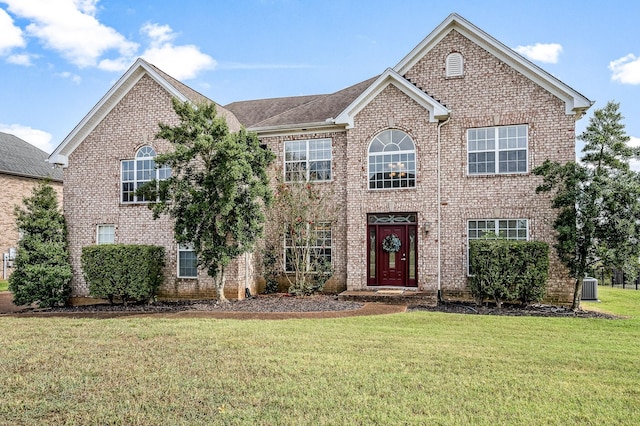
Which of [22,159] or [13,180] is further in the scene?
[22,159]

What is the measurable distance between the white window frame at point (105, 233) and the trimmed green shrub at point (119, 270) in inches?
68.7

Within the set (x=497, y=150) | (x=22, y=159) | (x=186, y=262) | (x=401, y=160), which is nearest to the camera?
(x=497, y=150)

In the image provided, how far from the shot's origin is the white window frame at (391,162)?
14.7m

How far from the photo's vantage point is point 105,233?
16391mm

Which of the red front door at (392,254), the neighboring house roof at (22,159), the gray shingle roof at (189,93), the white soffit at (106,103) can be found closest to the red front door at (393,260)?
the red front door at (392,254)

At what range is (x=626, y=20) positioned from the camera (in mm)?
12242

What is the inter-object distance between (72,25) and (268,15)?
5512 millimetres

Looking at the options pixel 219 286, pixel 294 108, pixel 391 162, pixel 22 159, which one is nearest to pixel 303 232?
pixel 219 286

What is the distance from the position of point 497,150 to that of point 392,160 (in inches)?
128

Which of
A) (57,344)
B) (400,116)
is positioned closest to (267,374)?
(57,344)

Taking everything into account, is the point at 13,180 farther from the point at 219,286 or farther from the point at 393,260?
the point at 393,260

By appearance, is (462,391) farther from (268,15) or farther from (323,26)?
(268,15)

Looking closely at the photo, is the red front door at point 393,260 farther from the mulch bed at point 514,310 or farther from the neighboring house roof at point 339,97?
the neighboring house roof at point 339,97

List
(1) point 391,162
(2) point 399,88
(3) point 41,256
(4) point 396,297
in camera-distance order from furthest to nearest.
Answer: (3) point 41,256
(1) point 391,162
(2) point 399,88
(4) point 396,297
